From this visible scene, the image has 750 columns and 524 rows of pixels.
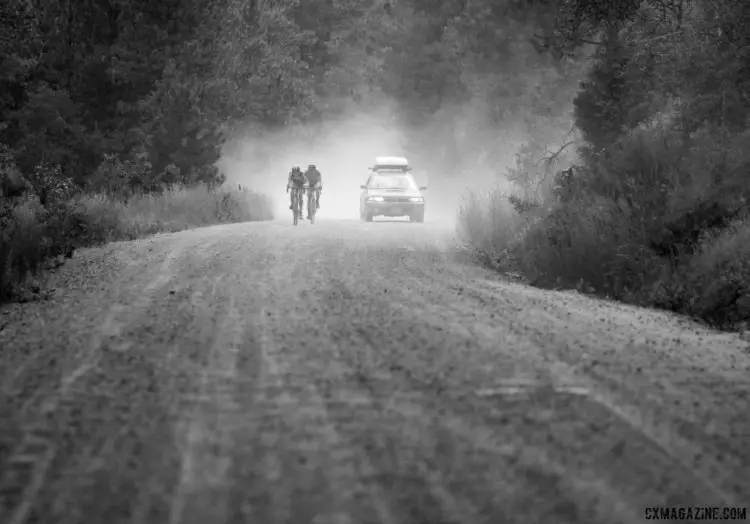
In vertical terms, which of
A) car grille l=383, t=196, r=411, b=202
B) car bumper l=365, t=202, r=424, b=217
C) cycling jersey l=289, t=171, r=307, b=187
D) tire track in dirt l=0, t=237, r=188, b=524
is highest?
cycling jersey l=289, t=171, r=307, b=187

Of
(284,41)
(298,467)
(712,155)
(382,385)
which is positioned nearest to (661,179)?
(712,155)

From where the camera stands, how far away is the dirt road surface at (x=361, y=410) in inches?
179

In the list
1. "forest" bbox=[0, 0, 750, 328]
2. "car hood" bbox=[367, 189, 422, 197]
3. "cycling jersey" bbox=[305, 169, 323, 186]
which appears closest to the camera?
"forest" bbox=[0, 0, 750, 328]

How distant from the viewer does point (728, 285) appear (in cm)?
1171

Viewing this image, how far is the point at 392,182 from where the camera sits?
122 ft

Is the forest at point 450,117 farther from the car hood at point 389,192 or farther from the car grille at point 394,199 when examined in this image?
the car grille at point 394,199

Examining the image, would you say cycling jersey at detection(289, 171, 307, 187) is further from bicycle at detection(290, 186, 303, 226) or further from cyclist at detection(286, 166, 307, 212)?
bicycle at detection(290, 186, 303, 226)

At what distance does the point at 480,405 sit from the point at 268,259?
423 inches

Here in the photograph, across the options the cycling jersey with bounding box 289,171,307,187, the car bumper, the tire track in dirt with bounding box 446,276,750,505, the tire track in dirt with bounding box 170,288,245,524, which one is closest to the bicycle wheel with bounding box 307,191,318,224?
the cycling jersey with bounding box 289,171,307,187

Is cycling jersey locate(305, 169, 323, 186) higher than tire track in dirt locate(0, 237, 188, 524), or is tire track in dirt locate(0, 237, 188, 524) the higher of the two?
cycling jersey locate(305, 169, 323, 186)

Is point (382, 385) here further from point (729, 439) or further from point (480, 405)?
point (729, 439)

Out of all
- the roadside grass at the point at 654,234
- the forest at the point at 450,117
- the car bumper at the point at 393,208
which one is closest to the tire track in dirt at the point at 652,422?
the roadside grass at the point at 654,234

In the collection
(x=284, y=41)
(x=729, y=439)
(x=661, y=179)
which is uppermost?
(x=284, y=41)

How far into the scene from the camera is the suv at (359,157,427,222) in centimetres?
3603
